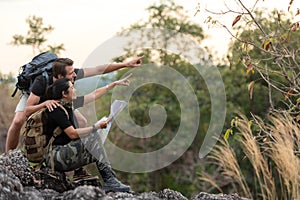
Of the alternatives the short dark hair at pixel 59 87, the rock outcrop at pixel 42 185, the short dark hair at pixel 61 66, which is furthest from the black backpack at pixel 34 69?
the rock outcrop at pixel 42 185

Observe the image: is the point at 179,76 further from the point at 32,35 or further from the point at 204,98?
the point at 32,35

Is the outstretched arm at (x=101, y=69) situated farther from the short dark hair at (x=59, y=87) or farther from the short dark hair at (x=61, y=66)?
the short dark hair at (x=59, y=87)

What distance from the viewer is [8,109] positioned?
51.8ft

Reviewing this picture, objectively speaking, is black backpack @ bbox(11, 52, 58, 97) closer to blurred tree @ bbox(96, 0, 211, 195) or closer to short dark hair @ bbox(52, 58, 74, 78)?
short dark hair @ bbox(52, 58, 74, 78)

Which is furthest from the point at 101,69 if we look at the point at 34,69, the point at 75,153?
the point at 75,153

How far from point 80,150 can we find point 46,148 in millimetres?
210

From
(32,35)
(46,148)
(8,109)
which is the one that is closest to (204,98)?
(32,35)

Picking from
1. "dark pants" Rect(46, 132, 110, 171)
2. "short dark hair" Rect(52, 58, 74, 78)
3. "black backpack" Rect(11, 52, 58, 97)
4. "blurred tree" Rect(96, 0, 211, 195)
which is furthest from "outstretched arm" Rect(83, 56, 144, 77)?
"blurred tree" Rect(96, 0, 211, 195)

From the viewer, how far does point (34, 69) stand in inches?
177

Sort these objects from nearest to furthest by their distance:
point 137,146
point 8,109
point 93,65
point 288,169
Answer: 1. point 93,65
2. point 288,169
3. point 137,146
4. point 8,109

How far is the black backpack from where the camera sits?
443 centimetres

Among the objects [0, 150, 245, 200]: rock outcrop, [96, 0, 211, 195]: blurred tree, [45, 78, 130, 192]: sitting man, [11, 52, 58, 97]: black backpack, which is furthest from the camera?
[96, 0, 211, 195]: blurred tree

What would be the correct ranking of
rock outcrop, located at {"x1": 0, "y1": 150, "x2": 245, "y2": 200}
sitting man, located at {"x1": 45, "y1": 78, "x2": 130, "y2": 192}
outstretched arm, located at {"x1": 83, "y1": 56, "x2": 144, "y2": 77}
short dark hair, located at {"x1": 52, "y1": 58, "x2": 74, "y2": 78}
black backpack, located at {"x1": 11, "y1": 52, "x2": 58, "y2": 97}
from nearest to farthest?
1. rock outcrop, located at {"x1": 0, "y1": 150, "x2": 245, "y2": 200}
2. sitting man, located at {"x1": 45, "y1": 78, "x2": 130, "y2": 192}
3. short dark hair, located at {"x1": 52, "y1": 58, "x2": 74, "y2": 78}
4. black backpack, located at {"x1": 11, "y1": 52, "x2": 58, "y2": 97}
5. outstretched arm, located at {"x1": 83, "y1": 56, "x2": 144, "y2": 77}

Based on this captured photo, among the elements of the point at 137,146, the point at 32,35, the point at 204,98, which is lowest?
the point at 137,146
